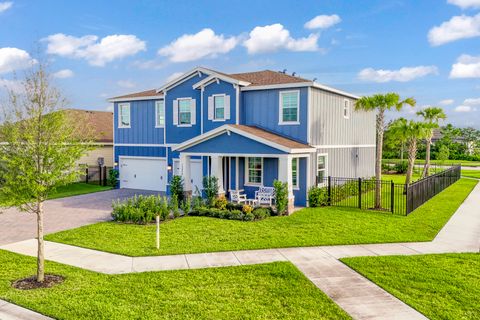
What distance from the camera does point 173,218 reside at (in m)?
15.5

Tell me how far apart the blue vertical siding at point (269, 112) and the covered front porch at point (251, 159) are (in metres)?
0.68

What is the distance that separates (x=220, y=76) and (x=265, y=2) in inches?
170

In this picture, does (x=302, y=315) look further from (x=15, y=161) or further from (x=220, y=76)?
(x=220, y=76)

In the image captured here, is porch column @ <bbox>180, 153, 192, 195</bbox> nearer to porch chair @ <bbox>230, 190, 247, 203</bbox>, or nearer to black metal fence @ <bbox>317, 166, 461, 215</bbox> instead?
porch chair @ <bbox>230, 190, 247, 203</bbox>

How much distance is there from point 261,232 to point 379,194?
7168 mm

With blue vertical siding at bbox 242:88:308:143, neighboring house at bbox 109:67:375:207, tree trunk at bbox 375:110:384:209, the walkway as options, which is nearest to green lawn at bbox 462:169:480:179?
neighboring house at bbox 109:67:375:207

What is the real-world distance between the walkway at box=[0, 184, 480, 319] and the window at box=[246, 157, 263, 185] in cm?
837

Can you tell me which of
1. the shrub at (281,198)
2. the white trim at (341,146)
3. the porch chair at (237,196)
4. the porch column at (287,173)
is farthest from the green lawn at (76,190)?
the white trim at (341,146)

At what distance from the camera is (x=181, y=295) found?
7562 millimetres

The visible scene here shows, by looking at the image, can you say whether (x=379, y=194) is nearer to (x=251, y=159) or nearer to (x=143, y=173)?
(x=251, y=159)

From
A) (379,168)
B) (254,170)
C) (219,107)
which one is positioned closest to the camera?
(379,168)

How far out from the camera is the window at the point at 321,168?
19587mm

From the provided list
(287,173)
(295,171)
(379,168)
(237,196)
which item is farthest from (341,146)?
(237,196)

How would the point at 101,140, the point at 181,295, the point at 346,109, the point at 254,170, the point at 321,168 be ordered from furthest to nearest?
the point at 101,140
the point at 346,109
the point at 321,168
the point at 254,170
the point at 181,295
